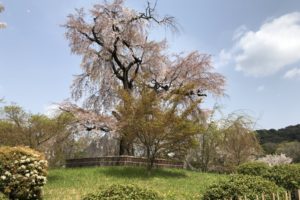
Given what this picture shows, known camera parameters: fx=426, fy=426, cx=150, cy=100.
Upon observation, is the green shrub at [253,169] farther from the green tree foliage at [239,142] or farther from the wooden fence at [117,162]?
the green tree foliage at [239,142]

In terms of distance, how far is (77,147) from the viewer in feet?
122

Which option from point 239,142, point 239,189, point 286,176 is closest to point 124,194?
point 239,189

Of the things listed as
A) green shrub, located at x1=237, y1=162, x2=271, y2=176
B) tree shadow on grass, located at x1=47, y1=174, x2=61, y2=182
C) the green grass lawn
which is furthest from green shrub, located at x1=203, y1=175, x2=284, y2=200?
tree shadow on grass, located at x1=47, y1=174, x2=61, y2=182

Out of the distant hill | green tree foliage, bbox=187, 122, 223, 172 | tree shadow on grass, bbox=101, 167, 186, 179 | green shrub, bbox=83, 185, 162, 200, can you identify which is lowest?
green shrub, bbox=83, 185, 162, 200

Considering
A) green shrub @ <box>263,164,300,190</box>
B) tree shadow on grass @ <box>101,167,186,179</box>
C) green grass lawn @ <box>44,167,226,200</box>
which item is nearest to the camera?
green shrub @ <box>263,164,300,190</box>

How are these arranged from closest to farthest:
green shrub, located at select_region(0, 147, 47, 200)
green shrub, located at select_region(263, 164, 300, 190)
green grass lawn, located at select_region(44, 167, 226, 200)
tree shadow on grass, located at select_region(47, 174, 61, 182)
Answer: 1. green shrub, located at select_region(0, 147, 47, 200)
2. green shrub, located at select_region(263, 164, 300, 190)
3. green grass lawn, located at select_region(44, 167, 226, 200)
4. tree shadow on grass, located at select_region(47, 174, 61, 182)

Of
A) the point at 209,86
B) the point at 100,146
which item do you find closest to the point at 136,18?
the point at 209,86

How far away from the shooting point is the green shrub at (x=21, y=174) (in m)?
13.5

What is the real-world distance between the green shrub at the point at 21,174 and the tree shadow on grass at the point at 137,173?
6409 mm

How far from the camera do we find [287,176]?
15.3 m

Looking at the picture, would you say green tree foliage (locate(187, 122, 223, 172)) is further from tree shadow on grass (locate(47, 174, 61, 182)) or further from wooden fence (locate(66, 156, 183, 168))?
tree shadow on grass (locate(47, 174, 61, 182))

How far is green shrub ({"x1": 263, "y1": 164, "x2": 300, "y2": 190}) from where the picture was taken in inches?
594

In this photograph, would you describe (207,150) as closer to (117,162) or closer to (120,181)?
(117,162)

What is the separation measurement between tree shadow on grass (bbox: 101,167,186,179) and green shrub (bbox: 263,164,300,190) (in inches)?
274
